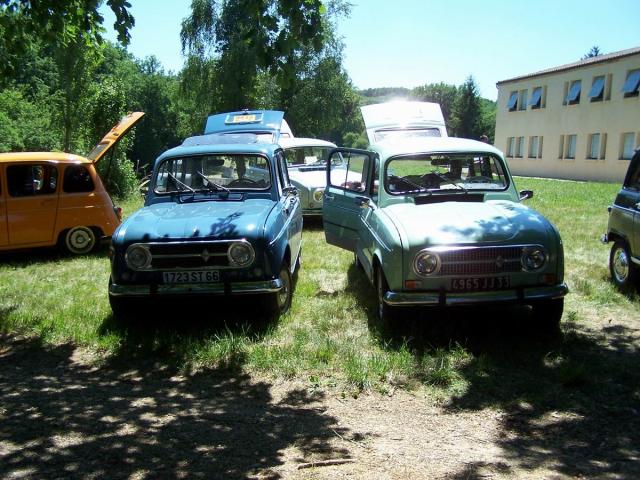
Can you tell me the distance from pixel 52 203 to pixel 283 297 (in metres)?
5.09

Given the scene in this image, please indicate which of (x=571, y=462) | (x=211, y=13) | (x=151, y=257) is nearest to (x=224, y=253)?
(x=151, y=257)

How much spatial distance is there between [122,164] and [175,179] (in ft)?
41.1

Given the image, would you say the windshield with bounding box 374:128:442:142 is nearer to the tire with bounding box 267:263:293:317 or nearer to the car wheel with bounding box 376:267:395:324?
the tire with bounding box 267:263:293:317

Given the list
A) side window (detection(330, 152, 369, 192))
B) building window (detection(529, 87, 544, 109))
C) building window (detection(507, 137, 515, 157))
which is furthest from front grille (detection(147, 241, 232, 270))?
building window (detection(507, 137, 515, 157))

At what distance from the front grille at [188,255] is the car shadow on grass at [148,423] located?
3.08ft

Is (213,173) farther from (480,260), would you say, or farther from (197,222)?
(480,260)

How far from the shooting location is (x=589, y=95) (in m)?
32.3

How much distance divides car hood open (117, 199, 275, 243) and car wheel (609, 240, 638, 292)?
4.40 m

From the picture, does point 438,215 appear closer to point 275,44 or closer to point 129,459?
point 275,44

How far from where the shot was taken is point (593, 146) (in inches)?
1296

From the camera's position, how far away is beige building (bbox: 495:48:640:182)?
2997 centimetres

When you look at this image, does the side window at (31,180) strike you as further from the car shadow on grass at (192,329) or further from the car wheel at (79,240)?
the car shadow on grass at (192,329)

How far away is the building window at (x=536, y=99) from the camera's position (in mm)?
36969

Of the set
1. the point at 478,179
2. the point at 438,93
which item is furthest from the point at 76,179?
the point at 438,93
